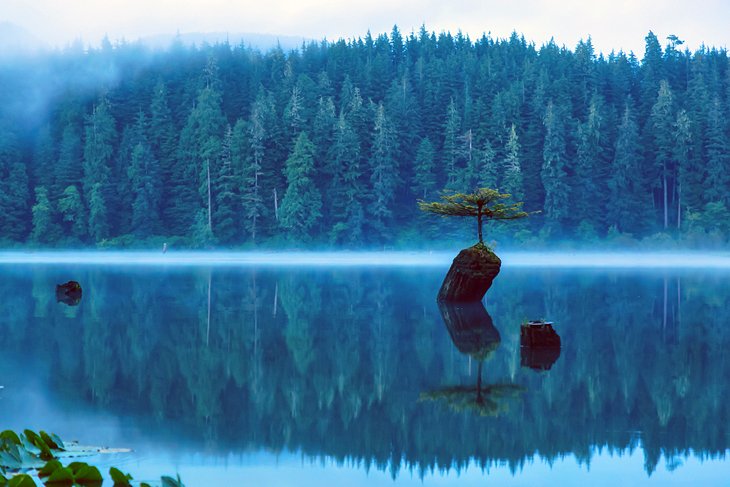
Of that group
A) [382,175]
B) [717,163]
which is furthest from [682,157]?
[382,175]

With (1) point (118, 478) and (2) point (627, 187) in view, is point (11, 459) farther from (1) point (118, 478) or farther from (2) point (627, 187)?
(2) point (627, 187)

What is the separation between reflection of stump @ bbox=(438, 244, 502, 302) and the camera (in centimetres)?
2730

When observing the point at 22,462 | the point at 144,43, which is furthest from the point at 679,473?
the point at 144,43

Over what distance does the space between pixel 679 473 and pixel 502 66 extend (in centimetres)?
11105

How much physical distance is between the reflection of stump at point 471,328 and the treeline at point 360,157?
58681mm

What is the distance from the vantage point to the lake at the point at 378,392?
9352 mm

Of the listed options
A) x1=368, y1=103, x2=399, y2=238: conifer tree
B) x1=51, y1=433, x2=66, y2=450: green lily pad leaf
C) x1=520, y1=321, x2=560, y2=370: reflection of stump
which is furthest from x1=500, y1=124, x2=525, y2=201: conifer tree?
x1=51, y1=433, x2=66, y2=450: green lily pad leaf

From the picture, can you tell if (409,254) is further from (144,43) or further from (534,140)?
(144,43)

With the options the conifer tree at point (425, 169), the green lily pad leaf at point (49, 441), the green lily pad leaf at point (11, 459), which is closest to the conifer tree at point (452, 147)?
the conifer tree at point (425, 169)

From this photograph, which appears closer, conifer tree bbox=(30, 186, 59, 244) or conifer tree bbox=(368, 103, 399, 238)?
conifer tree bbox=(368, 103, 399, 238)

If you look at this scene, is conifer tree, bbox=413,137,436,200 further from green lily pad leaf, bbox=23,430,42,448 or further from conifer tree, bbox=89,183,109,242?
green lily pad leaf, bbox=23,430,42,448

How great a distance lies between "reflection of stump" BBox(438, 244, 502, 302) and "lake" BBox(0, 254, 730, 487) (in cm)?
170

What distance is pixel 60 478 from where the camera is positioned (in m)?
7.78

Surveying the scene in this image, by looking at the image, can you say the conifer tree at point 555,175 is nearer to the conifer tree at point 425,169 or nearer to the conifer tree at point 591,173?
the conifer tree at point 591,173
